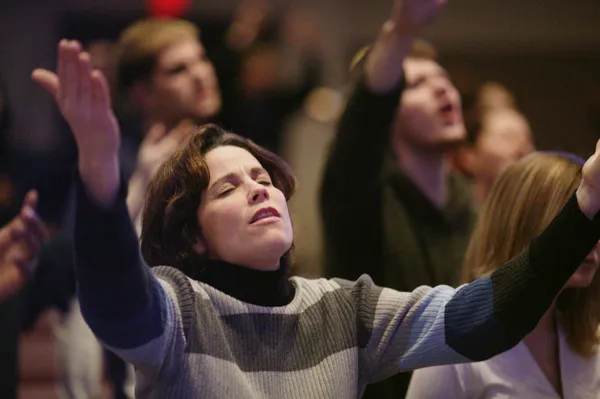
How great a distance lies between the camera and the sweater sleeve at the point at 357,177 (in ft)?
6.54

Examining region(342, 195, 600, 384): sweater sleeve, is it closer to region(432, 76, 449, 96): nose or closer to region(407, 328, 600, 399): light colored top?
region(407, 328, 600, 399): light colored top

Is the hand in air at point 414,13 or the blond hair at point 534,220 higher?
the hand in air at point 414,13

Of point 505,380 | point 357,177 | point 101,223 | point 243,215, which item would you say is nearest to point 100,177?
point 101,223

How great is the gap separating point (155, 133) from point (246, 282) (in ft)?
3.61

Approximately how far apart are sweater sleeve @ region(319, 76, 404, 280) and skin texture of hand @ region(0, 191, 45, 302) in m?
0.58

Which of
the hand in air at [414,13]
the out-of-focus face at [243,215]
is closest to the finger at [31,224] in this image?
the out-of-focus face at [243,215]

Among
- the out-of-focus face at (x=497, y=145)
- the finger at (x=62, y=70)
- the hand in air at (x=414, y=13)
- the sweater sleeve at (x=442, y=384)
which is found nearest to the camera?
the finger at (x=62, y=70)

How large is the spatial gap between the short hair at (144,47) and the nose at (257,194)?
1205 mm

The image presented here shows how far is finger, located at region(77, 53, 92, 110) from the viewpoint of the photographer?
1.16 meters

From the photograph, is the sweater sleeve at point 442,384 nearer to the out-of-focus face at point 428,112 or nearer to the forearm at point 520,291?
the forearm at point 520,291

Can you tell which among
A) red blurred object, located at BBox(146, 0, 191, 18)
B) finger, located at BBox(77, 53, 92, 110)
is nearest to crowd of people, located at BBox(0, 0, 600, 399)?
finger, located at BBox(77, 53, 92, 110)

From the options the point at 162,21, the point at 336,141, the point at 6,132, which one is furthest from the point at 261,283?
the point at 162,21

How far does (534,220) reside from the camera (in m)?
1.69

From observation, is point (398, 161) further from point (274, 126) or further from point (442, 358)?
point (274, 126)
